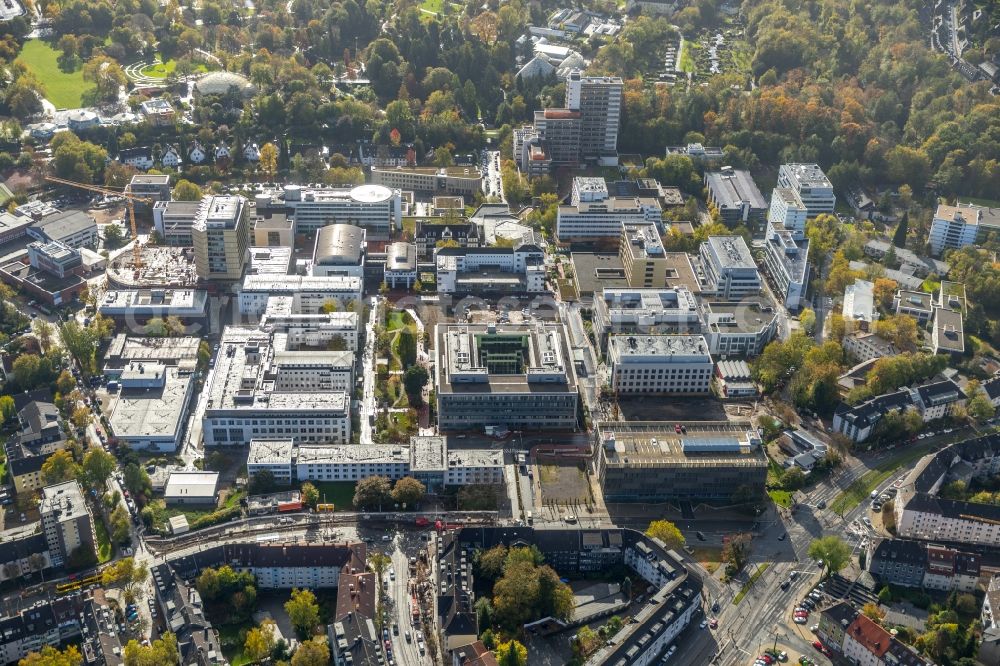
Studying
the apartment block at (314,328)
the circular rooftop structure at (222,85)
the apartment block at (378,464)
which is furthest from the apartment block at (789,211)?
the circular rooftop structure at (222,85)

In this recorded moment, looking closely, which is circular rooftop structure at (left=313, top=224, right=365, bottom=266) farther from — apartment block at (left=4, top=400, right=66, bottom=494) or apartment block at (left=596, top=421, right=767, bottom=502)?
apartment block at (left=596, top=421, right=767, bottom=502)

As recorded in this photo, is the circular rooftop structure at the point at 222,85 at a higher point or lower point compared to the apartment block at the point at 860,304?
higher

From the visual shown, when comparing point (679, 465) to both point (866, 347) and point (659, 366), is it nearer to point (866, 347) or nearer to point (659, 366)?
point (659, 366)

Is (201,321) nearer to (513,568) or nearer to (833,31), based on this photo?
(513,568)

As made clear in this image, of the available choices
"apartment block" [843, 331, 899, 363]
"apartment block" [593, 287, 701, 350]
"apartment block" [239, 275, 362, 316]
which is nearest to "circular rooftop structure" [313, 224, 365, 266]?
"apartment block" [239, 275, 362, 316]

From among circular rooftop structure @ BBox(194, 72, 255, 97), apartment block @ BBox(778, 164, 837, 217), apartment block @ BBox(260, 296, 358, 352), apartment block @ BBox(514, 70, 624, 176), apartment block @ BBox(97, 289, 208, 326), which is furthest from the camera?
circular rooftop structure @ BBox(194, 72, 255, 97)

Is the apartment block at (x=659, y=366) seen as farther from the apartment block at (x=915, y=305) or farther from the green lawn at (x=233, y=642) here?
the green lawn at (x=233, y=642)

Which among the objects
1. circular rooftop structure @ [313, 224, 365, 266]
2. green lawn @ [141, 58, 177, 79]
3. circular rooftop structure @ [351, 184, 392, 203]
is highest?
green lawn @ [141, 58, 177, 79]

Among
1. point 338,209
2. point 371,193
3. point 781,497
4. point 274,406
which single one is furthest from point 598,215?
point 274,406
